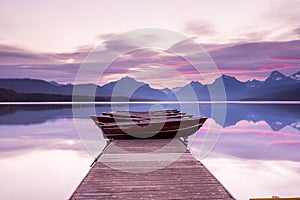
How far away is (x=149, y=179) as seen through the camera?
6.21 metres

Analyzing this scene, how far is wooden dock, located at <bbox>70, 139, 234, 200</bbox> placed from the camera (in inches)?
207

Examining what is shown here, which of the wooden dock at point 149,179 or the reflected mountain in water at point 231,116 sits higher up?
the reflected mountain in water at point 231,116

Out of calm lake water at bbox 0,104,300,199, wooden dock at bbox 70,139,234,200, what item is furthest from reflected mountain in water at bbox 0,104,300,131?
wooden dock at bbox 70,139,234,200

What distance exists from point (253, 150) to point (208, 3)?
11386 mm

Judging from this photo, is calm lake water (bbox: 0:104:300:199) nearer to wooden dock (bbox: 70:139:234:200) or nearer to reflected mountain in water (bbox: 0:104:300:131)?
→ wooden dock (bbox: 70:139:234:200)

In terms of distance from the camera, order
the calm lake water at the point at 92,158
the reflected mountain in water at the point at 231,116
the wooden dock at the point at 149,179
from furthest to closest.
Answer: the reflected mountain in water at the point at 231,116 → the calm lake water at the point at 92,158 → the wooden dock at the point at 149,179

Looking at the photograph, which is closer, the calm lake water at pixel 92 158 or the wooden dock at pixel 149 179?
the wooden dock at pixel 149 179

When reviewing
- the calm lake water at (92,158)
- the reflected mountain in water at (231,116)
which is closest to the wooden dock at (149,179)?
the calm lake water at (92,158)

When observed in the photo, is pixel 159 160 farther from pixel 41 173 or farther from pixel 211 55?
pixel 211 55

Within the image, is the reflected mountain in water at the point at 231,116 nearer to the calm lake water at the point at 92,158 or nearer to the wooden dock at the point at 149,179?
the calm lake water at the point at 92,158

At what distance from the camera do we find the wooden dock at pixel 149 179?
5250 mm

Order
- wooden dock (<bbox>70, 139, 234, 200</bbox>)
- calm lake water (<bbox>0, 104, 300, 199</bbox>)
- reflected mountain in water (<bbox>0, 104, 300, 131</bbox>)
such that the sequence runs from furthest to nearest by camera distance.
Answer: reflected mountain in water (<bbox>0, 104, 300, 131</bbox>), calm lake water (<bbox>0, 104, 300, 199</bbox>), wooden dock (<bbox>70, 139, 234, 200</bbox>)

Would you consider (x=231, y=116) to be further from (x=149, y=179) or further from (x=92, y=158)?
(x=149, y=179)

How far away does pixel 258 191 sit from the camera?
8.73 meters
